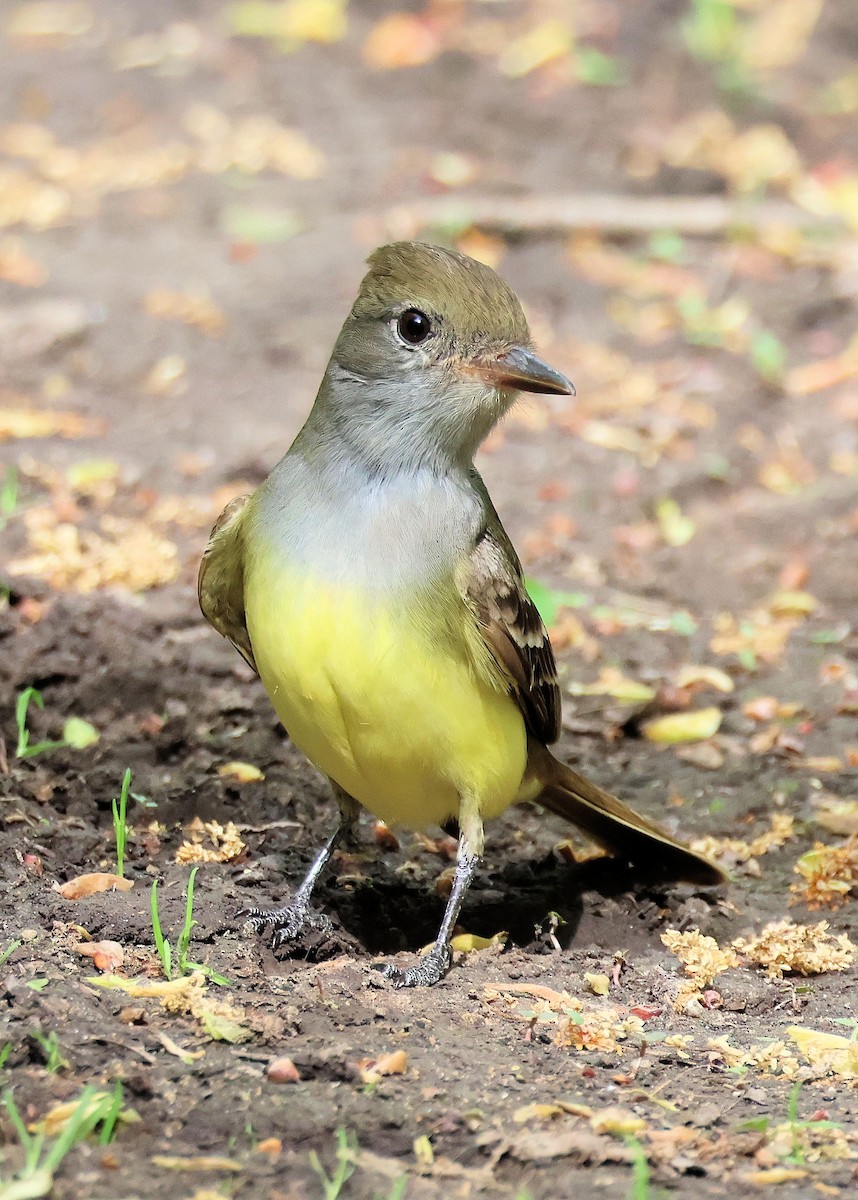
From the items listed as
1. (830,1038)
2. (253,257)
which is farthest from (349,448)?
(253,257)

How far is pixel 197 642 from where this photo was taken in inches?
244

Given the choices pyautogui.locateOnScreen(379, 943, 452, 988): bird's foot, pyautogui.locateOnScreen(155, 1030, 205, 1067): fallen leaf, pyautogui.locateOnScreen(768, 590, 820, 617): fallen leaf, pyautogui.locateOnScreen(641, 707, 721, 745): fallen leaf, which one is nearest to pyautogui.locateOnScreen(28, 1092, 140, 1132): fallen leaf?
pyautogui.locateOnScreen(155, 1030, 205, 1067): fallen leaf

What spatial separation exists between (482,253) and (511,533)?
2982 mm

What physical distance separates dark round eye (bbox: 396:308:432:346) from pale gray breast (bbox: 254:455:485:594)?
0.39 m

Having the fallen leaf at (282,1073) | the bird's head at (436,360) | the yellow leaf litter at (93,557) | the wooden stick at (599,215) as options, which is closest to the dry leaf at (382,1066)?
the fallen leaf at (282,1073)

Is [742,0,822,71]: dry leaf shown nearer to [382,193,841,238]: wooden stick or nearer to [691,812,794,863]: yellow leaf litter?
[382,193,841,238]: wooden stick

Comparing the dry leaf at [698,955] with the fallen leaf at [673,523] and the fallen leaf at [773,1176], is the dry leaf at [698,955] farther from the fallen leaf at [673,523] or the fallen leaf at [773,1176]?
the fallen leaf at [673,523]

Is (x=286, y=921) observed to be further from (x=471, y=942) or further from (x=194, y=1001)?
(x=194, y=1001)

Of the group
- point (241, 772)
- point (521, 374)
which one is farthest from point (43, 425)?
point (521, 374)

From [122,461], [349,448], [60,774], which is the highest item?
[349,448]

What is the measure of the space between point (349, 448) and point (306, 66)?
861cm

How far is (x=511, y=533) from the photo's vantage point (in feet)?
24.7

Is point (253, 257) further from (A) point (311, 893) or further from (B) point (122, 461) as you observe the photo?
(A) point (311, 893)

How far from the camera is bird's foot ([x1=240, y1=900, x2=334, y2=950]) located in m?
4.36
